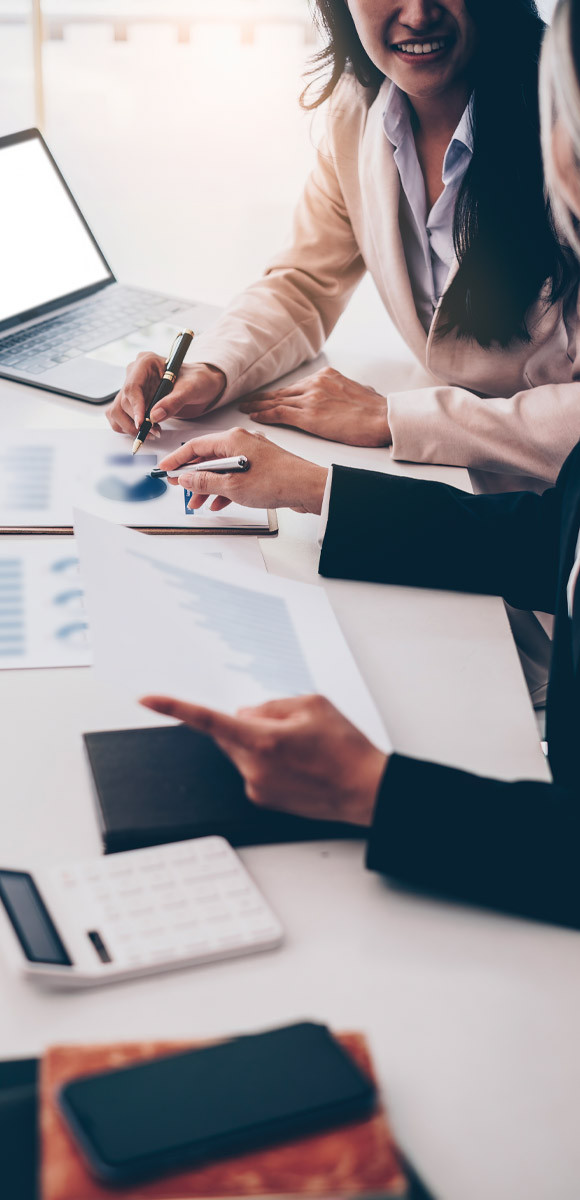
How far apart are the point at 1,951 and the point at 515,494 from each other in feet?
2.40

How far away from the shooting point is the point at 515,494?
3.80 ft

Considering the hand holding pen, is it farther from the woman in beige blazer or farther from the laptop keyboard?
the laptop keyboard

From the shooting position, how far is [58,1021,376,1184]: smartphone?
0.47m

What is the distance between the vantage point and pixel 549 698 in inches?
42.9

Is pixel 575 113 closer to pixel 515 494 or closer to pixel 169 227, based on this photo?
pixel 515 494

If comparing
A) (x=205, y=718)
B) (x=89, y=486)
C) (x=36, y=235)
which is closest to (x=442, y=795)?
(x=205, y=718)

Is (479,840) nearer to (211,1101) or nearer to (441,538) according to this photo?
(211,1101)

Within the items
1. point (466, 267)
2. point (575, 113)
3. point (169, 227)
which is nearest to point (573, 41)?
point (575, 113)

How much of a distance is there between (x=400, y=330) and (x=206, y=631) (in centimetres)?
87

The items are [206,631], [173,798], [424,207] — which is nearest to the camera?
[173,798]

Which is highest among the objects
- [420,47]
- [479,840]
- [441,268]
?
[420,47]

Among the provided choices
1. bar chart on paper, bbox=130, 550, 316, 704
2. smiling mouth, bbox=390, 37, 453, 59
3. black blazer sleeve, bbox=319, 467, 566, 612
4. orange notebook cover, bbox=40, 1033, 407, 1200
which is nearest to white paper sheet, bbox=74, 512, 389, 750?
bar chart on paper, bbox=130, 550, 316, 704

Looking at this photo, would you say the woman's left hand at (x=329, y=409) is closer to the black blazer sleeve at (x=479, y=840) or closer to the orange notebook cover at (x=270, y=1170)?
the black blazer sleeve at (x=479, y=840)

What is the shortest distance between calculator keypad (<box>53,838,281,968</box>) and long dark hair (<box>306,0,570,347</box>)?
0.92 metres
